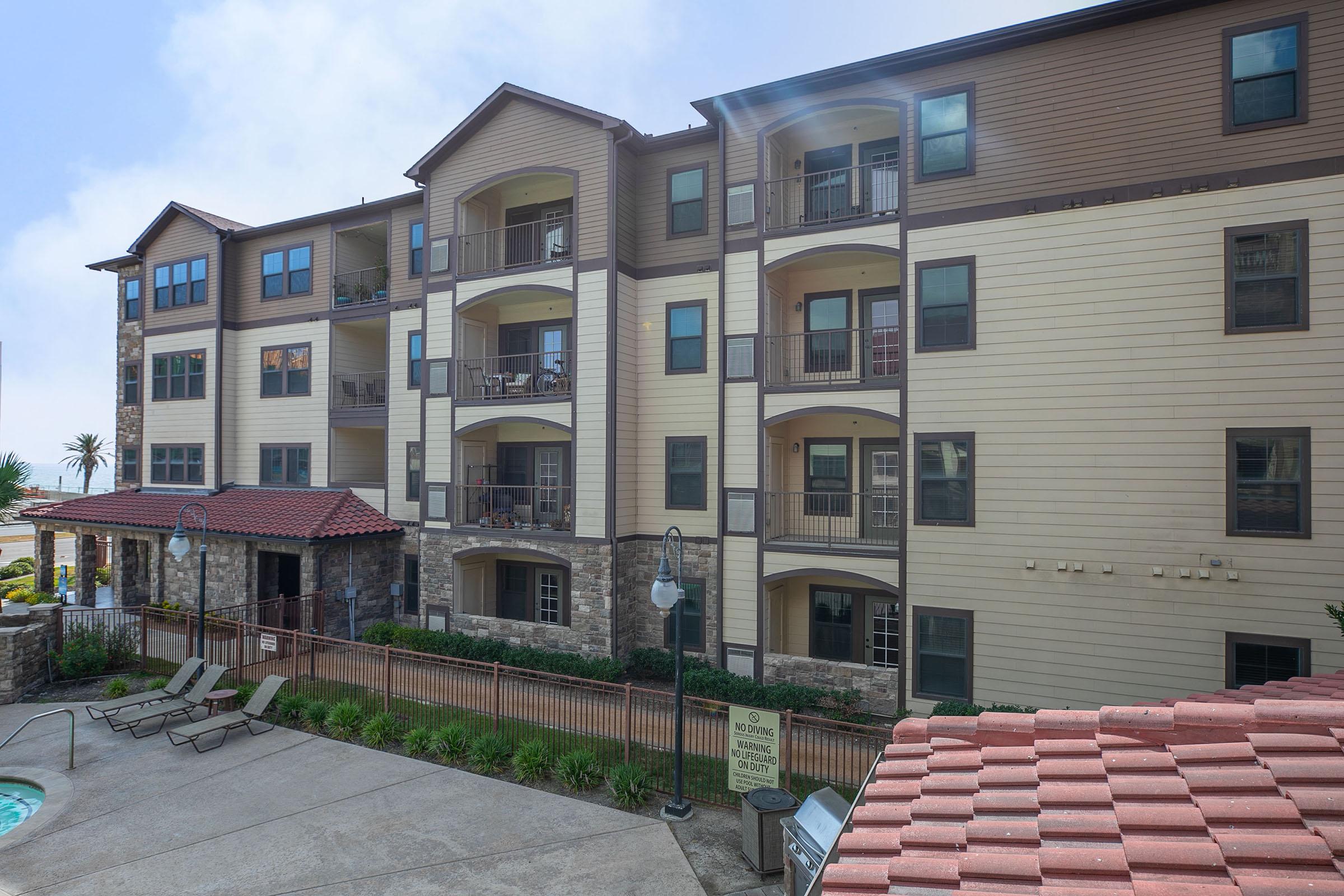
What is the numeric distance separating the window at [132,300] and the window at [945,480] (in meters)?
28.3

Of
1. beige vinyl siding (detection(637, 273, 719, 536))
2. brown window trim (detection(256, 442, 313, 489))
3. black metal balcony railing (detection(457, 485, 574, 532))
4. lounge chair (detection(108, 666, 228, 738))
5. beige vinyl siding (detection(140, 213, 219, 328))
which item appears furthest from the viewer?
beige vinyl siding (detection(140, 213, 219, 328))

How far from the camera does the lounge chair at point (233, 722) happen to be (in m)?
12.2

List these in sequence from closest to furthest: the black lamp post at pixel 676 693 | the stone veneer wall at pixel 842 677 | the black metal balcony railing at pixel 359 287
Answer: the black lamp post at pixel 676 693 < the stone veneer wall at pixel 842 677 < the black metal balcony railing at pixel 359 287

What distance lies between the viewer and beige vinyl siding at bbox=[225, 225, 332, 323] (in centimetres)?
2269

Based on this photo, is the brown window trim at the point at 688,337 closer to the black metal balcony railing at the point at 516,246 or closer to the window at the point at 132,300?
the black metal balcony railing at the point at 516,246

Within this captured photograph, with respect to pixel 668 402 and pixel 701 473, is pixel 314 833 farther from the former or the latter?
pixel 668 402

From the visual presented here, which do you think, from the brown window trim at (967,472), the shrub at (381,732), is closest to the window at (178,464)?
the shrub at (381,732)

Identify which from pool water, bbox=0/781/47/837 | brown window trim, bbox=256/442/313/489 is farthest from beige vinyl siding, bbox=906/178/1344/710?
brown window trim, bbox=256/442/313/489

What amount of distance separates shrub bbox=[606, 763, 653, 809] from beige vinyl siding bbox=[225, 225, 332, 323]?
18536 millimetres

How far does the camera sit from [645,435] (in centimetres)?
1778

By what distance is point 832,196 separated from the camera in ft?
53.1

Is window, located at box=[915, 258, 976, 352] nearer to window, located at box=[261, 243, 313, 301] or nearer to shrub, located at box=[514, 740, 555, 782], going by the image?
shrub, located at box=[514, 740, 555, 782]

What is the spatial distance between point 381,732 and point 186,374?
752 inches

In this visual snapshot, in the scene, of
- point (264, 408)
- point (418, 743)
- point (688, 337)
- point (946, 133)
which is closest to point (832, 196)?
Result: point (946, 133)
